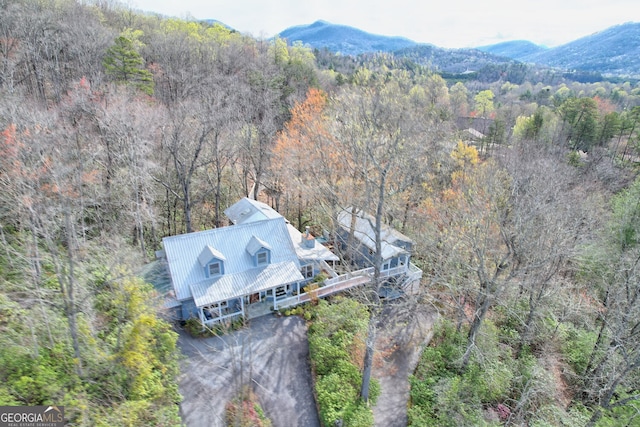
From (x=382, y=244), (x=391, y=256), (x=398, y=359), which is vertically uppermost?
(x=382, y=244)

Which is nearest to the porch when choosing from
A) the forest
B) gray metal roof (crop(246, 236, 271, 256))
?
gray metal roof (crop(246, 236, 271, 256))

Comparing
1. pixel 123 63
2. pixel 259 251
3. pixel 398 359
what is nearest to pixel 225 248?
Answer: pixel 259 251

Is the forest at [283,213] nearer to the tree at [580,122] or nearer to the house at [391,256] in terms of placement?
the house at [391,256]

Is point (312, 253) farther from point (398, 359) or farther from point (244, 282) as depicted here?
point (398, 359)

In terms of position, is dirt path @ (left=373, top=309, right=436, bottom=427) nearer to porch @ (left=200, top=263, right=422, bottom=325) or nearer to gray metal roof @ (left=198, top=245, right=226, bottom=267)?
porch @ (left=200, top=263, right=422, bottom=325)

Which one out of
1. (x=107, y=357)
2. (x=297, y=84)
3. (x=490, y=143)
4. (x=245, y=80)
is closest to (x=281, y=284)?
(x=107, y=357)
